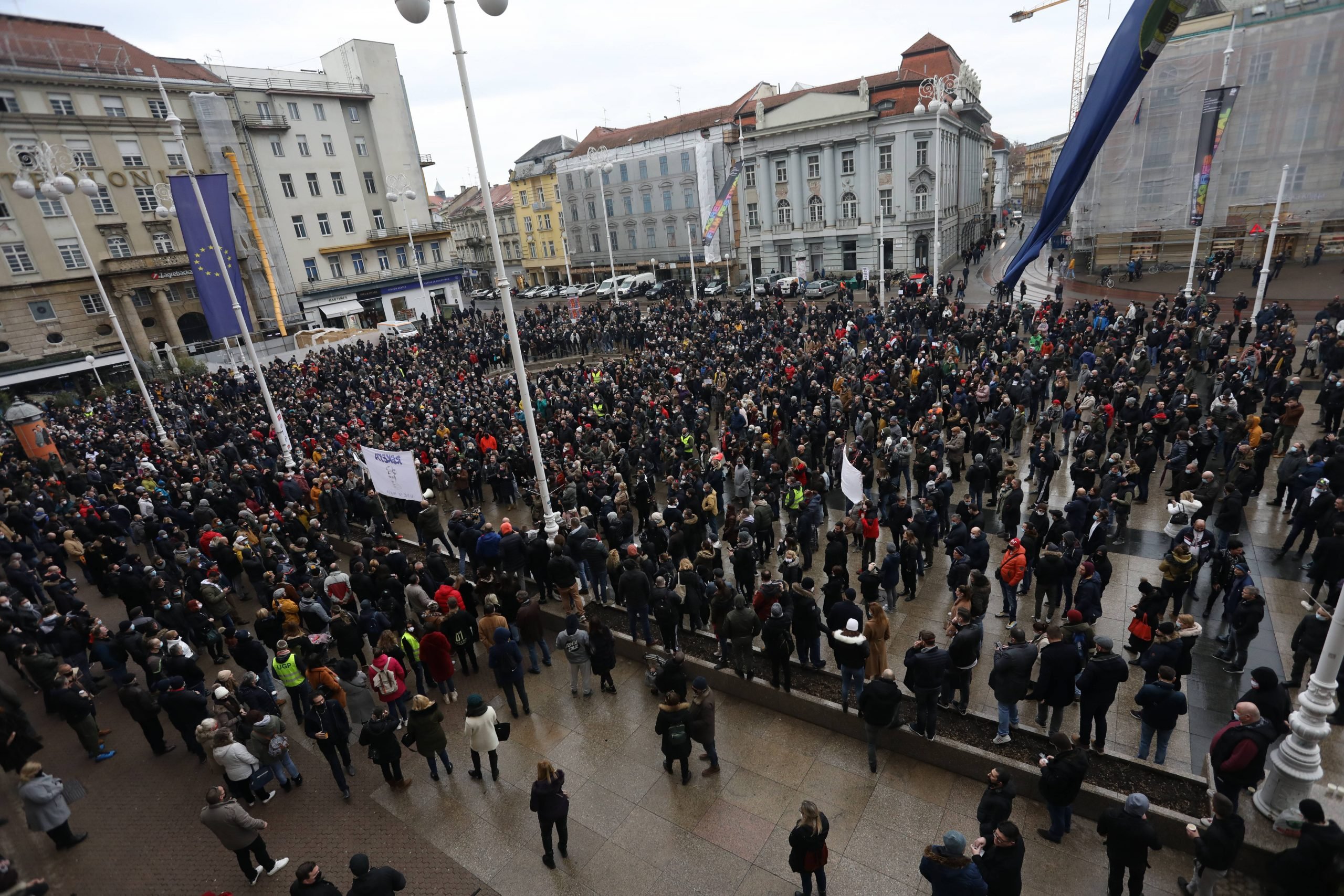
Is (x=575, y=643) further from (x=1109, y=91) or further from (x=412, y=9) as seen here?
(x=1109, y=91)

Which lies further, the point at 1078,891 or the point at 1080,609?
the point at 1080,609

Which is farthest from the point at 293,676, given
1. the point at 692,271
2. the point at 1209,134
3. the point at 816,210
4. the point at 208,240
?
the point at 816,210

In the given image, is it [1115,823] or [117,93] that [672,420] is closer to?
[1115,823]

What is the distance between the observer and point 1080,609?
827 cm

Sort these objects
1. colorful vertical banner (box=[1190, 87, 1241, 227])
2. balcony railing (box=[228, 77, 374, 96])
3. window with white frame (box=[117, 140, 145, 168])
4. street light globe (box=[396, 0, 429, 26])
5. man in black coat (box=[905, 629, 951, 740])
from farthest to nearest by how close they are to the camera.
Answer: balcony railing (box=[228, 77, 374, 96]), window with white frame (box=[117, 140, 145, 168]), colorful vertical banner (box=[1190, 87, 1241, 227]), street light globe (box=[396, 0, 429, 26]), man in black coat (box=[905, 629, 951, 740])

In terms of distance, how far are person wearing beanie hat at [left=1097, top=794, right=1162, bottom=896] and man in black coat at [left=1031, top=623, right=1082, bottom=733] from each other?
1587mm

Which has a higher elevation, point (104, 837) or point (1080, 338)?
point (1080, 338)

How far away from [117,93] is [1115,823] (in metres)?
54.2

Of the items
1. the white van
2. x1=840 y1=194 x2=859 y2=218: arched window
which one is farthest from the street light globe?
x1=840 y1=194 x2=859 y2=218: arched window

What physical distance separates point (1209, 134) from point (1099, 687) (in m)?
26.3

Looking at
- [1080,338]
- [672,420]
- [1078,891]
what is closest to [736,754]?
[1078,891]

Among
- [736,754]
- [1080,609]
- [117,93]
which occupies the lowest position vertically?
[736,754]

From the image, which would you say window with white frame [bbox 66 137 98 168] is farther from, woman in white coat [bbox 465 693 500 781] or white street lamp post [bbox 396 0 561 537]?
woman in white coat [bbox 465 693 500 781]

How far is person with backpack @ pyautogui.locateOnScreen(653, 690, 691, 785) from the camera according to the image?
675 cm
